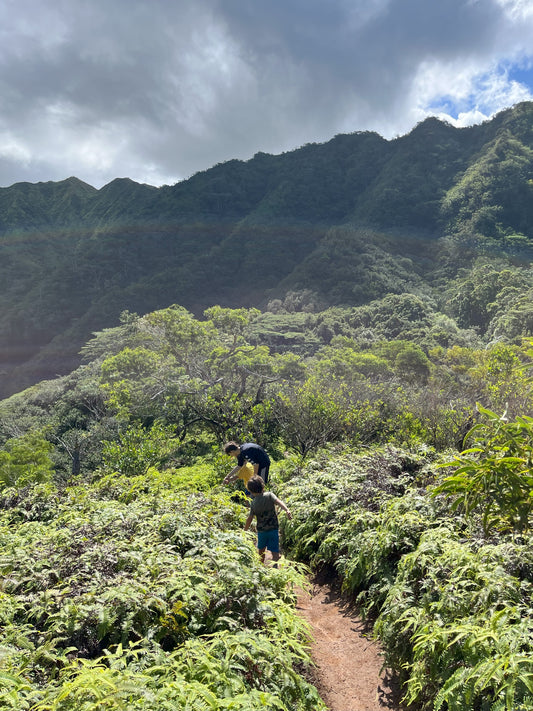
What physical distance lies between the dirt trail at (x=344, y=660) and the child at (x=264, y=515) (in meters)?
0.72

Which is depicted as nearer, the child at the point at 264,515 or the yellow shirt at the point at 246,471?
the child at the point at 264,515

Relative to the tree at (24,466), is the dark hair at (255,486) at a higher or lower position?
higher

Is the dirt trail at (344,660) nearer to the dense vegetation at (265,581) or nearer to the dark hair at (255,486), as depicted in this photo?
the dense vegetation at (265,581)

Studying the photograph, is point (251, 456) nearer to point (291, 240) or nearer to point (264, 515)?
point (264, 515)

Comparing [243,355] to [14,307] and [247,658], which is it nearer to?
[247,658]

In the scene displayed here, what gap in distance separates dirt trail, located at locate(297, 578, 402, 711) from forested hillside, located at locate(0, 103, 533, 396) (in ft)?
121

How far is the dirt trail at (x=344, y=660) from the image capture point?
3.50 m

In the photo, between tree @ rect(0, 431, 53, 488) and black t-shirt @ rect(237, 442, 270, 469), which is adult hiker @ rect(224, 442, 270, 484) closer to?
black t-shirt @ rect(237, 442, 270, 469)

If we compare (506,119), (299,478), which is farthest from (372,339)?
(506,119)

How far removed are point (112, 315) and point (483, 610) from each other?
69436mm

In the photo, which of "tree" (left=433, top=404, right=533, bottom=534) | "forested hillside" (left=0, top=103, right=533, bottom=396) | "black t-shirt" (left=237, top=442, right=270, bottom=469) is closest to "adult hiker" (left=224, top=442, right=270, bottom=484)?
"black t-shirt" (left=237, top=442, right=270, bottom=469)

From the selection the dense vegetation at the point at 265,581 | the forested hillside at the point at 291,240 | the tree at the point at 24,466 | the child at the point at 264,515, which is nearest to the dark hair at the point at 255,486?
the child at the point at 264,515

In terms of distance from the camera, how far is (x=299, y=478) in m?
7.69

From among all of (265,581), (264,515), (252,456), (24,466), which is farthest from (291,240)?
(265,581)
